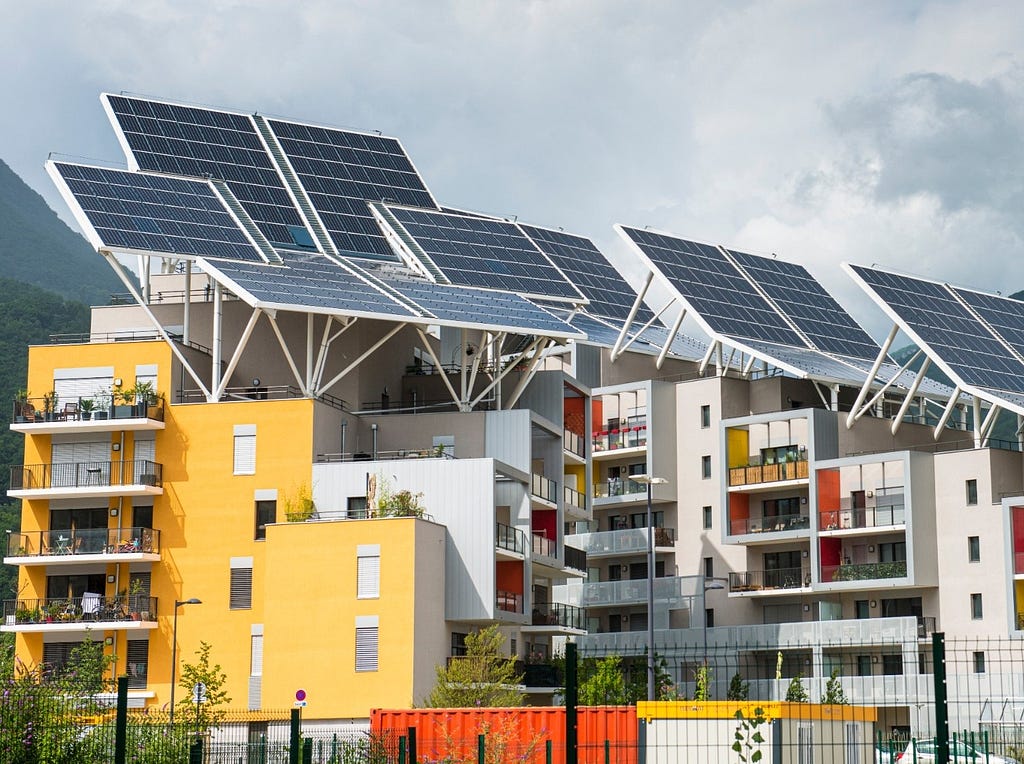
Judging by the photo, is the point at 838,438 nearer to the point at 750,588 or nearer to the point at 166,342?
the point at 750,588

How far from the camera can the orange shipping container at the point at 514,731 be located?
42.6m

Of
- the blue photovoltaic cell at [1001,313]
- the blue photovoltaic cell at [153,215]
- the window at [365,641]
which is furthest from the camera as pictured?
the blue photovoltaic cell at [1001,313]

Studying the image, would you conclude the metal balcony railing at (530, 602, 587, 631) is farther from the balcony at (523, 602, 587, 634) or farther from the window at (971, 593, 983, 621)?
the window at (971, 593, 983, 621)

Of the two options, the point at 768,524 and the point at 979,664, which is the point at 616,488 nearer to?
the point at 768,524

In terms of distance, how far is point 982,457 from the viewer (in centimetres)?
7812

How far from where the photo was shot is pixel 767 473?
85.8m

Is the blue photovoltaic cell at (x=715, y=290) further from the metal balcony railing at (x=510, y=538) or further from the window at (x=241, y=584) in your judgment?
the window at (x=241, y=584)

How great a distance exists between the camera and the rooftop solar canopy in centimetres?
7931

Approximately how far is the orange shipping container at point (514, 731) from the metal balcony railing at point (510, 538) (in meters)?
15.5

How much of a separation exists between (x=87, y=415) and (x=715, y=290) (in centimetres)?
3522

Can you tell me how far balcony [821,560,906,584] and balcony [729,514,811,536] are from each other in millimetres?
2818

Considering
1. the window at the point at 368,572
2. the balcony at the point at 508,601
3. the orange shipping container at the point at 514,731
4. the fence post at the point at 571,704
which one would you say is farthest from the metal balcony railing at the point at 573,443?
the fence post at the point at 571,704

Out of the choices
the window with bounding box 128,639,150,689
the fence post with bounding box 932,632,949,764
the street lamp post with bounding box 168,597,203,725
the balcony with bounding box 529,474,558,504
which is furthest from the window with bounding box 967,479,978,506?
the fence post with bounding box 932,632,949,764

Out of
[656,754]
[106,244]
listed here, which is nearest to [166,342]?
[106,244]
